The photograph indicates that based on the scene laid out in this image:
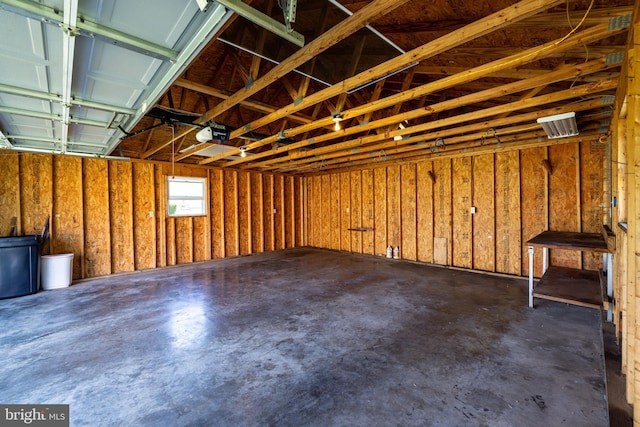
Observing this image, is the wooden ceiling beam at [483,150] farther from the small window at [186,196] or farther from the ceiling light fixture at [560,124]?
the small window at [186,196]

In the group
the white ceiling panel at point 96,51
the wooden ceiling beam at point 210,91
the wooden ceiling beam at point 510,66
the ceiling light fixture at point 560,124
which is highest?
the wooden ceiling beam at point 210,91

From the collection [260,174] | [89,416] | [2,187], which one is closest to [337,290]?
[89,416]

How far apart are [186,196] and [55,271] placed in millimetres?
3128

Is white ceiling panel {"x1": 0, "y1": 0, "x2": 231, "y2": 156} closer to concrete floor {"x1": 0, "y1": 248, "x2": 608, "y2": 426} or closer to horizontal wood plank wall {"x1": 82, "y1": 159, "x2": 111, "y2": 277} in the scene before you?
concrete floor {"x1": 0, "y1": 248, "x2": 608, "y2": 426}

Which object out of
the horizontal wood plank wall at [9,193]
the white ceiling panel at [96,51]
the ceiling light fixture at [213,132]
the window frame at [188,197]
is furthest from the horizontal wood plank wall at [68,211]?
the ceiling light fixture at [213,132]

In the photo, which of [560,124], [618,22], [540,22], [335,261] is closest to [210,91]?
[540,22]

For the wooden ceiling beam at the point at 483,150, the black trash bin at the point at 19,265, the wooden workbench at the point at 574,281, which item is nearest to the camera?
the wooden workbench at the point at 574,281

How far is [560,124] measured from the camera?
344 cm

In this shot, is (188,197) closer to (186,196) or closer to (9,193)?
(186,196)

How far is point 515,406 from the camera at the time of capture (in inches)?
75.5

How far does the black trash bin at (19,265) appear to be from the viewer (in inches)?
175

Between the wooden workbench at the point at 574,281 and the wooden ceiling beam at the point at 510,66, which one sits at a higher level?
the wooden ceiling beam at the point at 510,66

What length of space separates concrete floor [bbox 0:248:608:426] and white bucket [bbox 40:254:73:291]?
1.76 ft

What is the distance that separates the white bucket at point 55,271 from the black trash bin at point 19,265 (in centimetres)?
24
